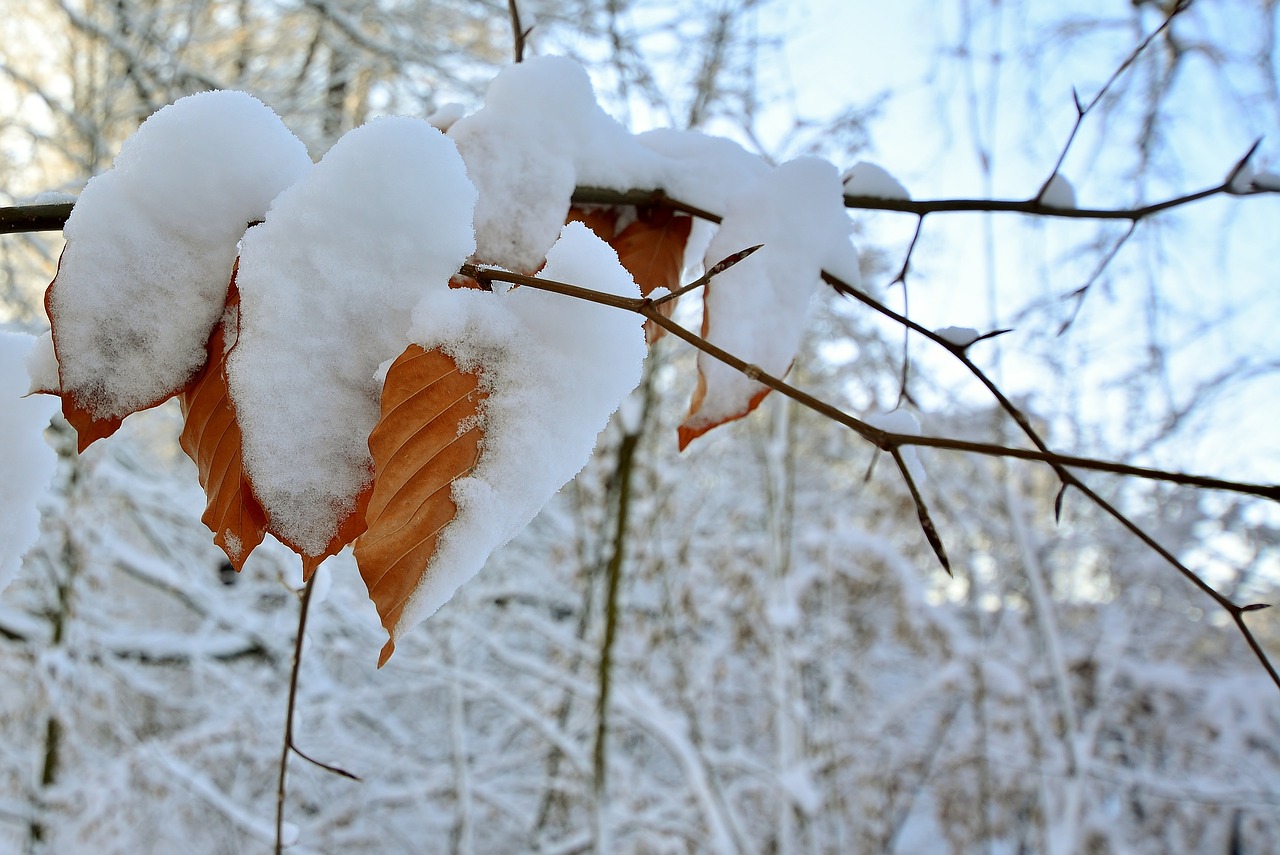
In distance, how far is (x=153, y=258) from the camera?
368 millimetres

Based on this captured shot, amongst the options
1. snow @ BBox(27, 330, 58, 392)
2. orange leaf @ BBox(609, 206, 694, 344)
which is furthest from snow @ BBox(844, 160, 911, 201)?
snow @ BBox(27, 330, 58, 392)

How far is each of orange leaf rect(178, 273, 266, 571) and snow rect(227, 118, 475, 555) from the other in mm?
16

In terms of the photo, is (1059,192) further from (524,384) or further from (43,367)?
(43,367)

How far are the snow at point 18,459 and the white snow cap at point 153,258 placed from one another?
0.46 feet

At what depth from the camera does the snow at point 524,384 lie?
33 cm

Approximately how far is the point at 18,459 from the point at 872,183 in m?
0.57

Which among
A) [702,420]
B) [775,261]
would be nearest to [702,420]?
[702,420]

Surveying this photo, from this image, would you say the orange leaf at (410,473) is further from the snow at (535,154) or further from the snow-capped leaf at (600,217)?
the snow-capped leaf at (600,217)

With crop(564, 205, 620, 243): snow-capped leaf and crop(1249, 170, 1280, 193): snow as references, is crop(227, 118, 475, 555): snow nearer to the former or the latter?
crop(564, 205, 620, 243): snow-capped leaf

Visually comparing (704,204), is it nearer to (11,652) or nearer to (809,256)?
(809,256)

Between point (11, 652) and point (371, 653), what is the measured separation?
1.17 m

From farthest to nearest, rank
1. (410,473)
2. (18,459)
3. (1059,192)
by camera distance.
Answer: (1059,192)
(18,459)
(410,473)

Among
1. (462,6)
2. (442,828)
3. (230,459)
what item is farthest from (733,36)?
(442,828)

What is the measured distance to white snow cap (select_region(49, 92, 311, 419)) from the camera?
14.1 inches
